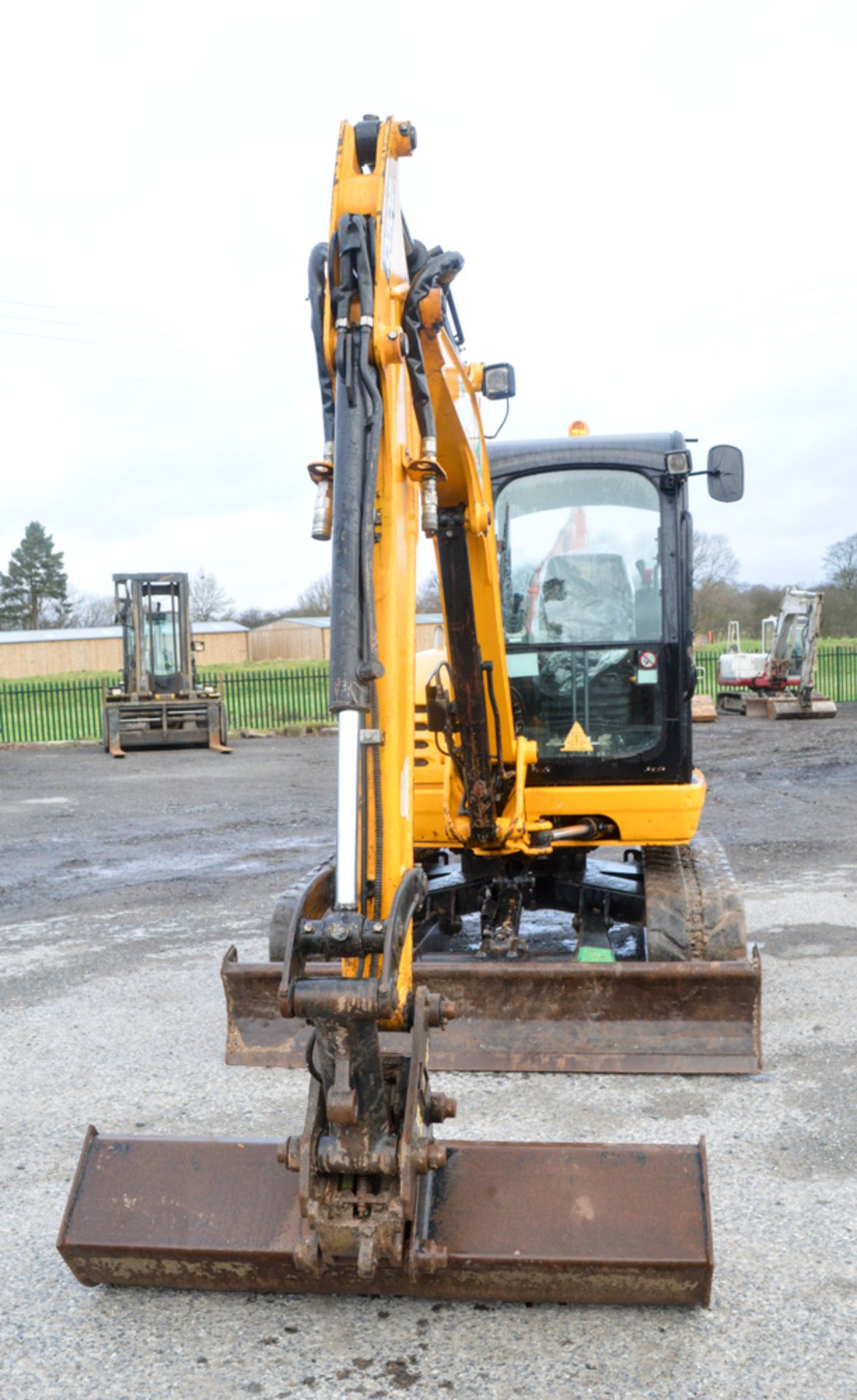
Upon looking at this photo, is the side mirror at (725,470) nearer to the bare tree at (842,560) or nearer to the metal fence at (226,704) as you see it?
the metal fence at (226,704)

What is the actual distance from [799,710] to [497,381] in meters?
21.2

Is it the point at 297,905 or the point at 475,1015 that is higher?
the point at 297,905

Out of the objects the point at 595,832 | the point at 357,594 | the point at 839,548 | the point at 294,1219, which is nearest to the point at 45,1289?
the point at 294,1219

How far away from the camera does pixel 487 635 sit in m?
4.98

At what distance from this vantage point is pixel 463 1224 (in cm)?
303

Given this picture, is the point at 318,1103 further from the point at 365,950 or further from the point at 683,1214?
the point at 683,1214

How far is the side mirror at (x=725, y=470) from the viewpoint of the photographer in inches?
215

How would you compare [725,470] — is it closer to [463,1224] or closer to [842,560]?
[463,1224]

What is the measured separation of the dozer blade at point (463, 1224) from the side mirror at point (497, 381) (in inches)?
111

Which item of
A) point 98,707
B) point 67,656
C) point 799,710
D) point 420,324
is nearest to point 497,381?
point 420,324

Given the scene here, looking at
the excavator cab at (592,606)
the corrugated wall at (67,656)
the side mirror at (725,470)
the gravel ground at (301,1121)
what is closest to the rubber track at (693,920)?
the gravel ground at (301,1121)

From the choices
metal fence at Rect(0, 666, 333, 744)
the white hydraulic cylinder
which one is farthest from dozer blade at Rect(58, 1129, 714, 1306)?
metal fence at Rect(0, 666, 333, 744)

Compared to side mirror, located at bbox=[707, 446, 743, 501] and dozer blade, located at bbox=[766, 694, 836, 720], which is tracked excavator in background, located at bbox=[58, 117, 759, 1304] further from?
dozer blade, located at bbox=[766, 694, 836, 720]

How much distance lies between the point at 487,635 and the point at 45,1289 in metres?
2.88
